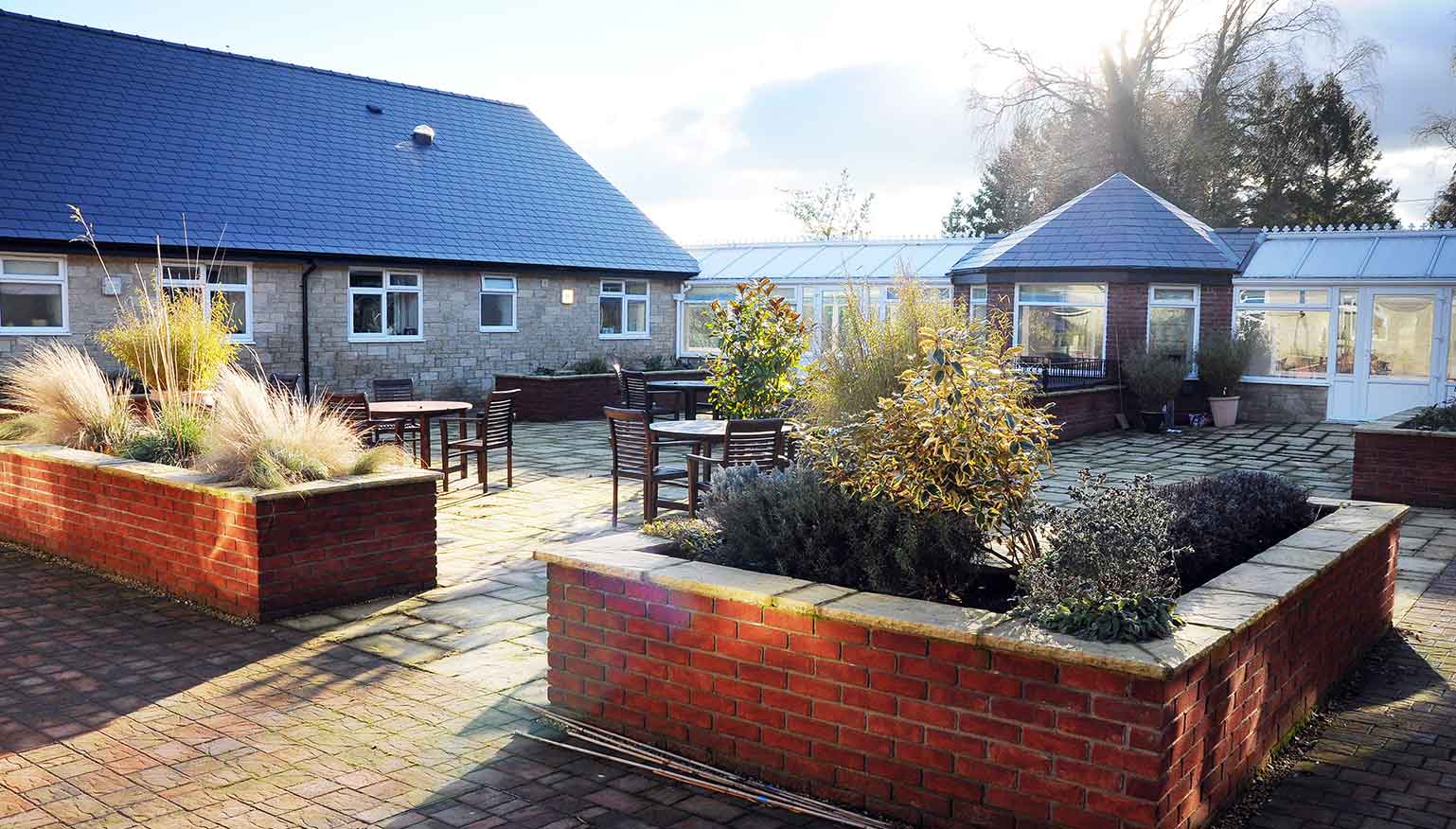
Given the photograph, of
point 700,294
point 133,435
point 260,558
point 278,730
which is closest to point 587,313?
point 700,294

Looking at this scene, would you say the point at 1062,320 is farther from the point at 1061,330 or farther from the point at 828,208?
the point at 828,208

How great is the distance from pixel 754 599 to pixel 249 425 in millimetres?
3643

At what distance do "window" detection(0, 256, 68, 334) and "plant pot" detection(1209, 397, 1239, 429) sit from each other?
54.7ft

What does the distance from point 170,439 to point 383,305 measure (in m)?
11.3

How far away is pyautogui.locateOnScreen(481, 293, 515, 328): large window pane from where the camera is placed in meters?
19.3

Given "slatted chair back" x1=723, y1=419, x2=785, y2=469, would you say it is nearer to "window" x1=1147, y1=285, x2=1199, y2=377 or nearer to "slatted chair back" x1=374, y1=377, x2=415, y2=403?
"slatted chair back" x1=374, y1=377, x2=415, y2=403

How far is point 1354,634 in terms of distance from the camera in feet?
16.3

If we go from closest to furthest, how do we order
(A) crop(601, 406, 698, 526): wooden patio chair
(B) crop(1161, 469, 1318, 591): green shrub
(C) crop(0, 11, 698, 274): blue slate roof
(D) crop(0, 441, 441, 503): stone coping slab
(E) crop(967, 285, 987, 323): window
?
(B) crop(1161, 469, 1318, 591): green shrub → (D) crop(0, 441, 441, 503): stone coping slab → (A) crop(601, 406, 698, 526): wooden patio chair → (C) crop(0, 11, 698, 274): blue slate roof → (E) crop(967, 285, 987, 323): window

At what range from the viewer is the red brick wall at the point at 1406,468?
9719 millimetres

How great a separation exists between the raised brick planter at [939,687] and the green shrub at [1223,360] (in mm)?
13914

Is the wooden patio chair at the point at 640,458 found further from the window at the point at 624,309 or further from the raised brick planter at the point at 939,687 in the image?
the window at the point at 624,309

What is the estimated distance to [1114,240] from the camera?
1886 cm

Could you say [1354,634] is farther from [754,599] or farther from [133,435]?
[133,435]

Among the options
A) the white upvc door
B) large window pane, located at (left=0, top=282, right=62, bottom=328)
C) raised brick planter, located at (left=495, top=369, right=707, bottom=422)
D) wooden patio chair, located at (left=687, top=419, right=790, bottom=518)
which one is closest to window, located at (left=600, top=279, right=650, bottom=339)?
raised brick planter, located at (left=495, top=369, right=707, bottom=422)
